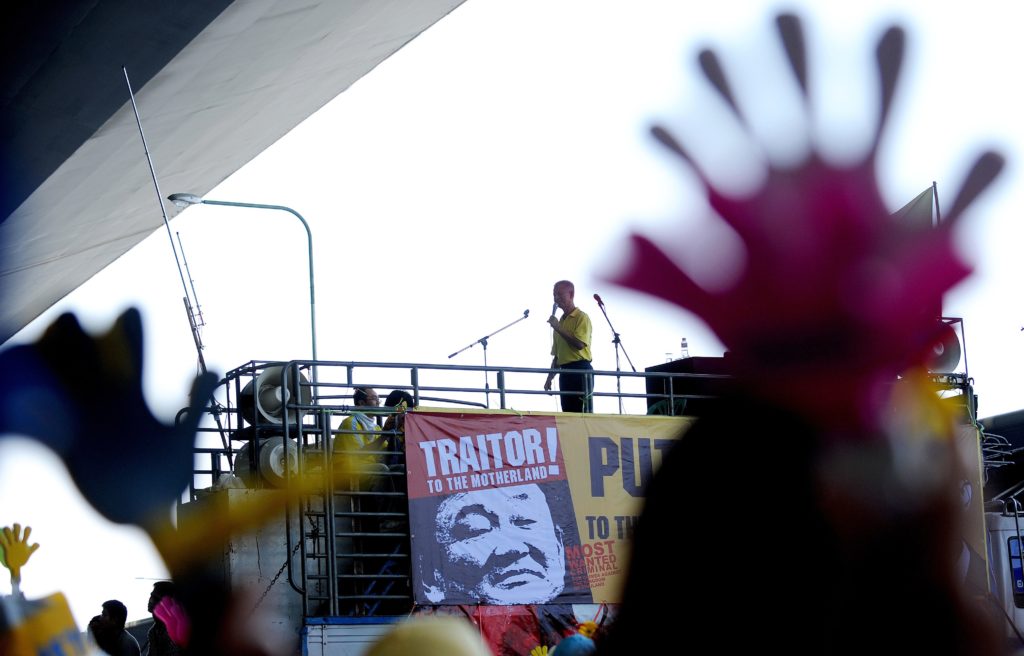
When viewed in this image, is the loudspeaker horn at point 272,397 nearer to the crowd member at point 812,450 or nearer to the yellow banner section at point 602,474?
the yellow banner section at point 602,474

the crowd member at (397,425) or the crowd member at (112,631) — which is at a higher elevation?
the crowd member at (397,425)

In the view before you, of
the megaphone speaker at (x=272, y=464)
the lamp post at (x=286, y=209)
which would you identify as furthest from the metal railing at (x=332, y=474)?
the lamp post at (x=286, y=209)

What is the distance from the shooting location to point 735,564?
1.25 meters

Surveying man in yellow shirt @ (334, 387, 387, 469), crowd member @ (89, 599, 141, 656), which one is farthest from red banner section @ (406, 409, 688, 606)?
crowd member @ (89, 599, 141, 656)

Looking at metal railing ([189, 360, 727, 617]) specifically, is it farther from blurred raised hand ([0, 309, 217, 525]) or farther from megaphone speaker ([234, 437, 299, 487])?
blurred raised hand ([0, 309, 217, 525])

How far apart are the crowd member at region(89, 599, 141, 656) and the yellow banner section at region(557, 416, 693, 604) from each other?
12.8 ft

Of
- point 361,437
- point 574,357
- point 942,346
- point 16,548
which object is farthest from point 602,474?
point 942,346

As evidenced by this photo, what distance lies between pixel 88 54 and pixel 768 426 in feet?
48.1

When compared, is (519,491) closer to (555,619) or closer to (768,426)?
(555,619)

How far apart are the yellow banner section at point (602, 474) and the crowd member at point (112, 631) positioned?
12.8 feet

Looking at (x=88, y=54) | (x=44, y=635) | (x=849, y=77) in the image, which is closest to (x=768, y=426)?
(x=849, y=77)

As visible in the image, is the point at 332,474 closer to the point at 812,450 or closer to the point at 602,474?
the point at 602,474

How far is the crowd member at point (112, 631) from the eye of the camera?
27.3ft

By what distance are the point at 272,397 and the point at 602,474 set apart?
119 inches
